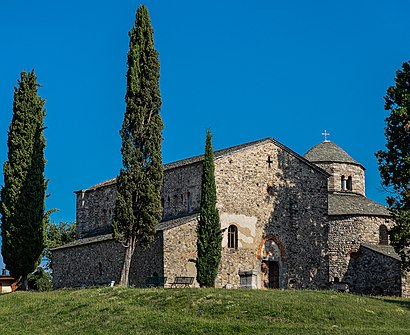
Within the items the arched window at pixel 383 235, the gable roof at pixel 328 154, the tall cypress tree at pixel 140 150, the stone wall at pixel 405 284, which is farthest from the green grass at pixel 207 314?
the gable roof at pixel 328 154

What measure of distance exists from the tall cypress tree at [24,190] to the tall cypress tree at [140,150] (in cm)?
591

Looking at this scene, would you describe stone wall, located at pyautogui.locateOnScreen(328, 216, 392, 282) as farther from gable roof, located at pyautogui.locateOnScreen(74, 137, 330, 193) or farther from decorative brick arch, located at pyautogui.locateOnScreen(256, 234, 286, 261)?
decorative brick arch, located at pyautogui.locateOnScreen(256, 234, 286, 261)

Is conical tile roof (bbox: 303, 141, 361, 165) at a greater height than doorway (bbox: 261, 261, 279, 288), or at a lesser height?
greater

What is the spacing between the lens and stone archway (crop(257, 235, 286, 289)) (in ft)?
168

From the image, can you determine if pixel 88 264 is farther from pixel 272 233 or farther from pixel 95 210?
pixel 272 233

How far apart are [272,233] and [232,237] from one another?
3249 millimetres

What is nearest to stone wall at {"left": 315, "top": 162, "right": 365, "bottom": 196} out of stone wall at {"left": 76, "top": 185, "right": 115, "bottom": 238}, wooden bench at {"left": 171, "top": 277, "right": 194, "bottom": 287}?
stone wall at {"left": 76, "top": 185, "right": 115, "bottom": 238}

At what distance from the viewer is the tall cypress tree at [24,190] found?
46.0 metres

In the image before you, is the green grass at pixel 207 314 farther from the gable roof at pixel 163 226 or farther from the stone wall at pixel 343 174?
the stone wall at pixel 343 174

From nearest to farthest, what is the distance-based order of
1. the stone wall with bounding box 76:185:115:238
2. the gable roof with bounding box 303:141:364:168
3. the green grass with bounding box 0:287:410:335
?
1. the green grass with bounding box 0:287:410:335
2. the stone wall with bounding box 76:185:115:238
3. the gable roof with bounding box 303:141:364:168

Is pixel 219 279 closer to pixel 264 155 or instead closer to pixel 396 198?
pixel 264 155

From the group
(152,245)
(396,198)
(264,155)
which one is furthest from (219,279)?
(396,198)

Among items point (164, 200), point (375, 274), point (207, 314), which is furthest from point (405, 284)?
point (207, 314)

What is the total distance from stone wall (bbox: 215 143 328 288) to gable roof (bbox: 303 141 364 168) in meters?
8.16
